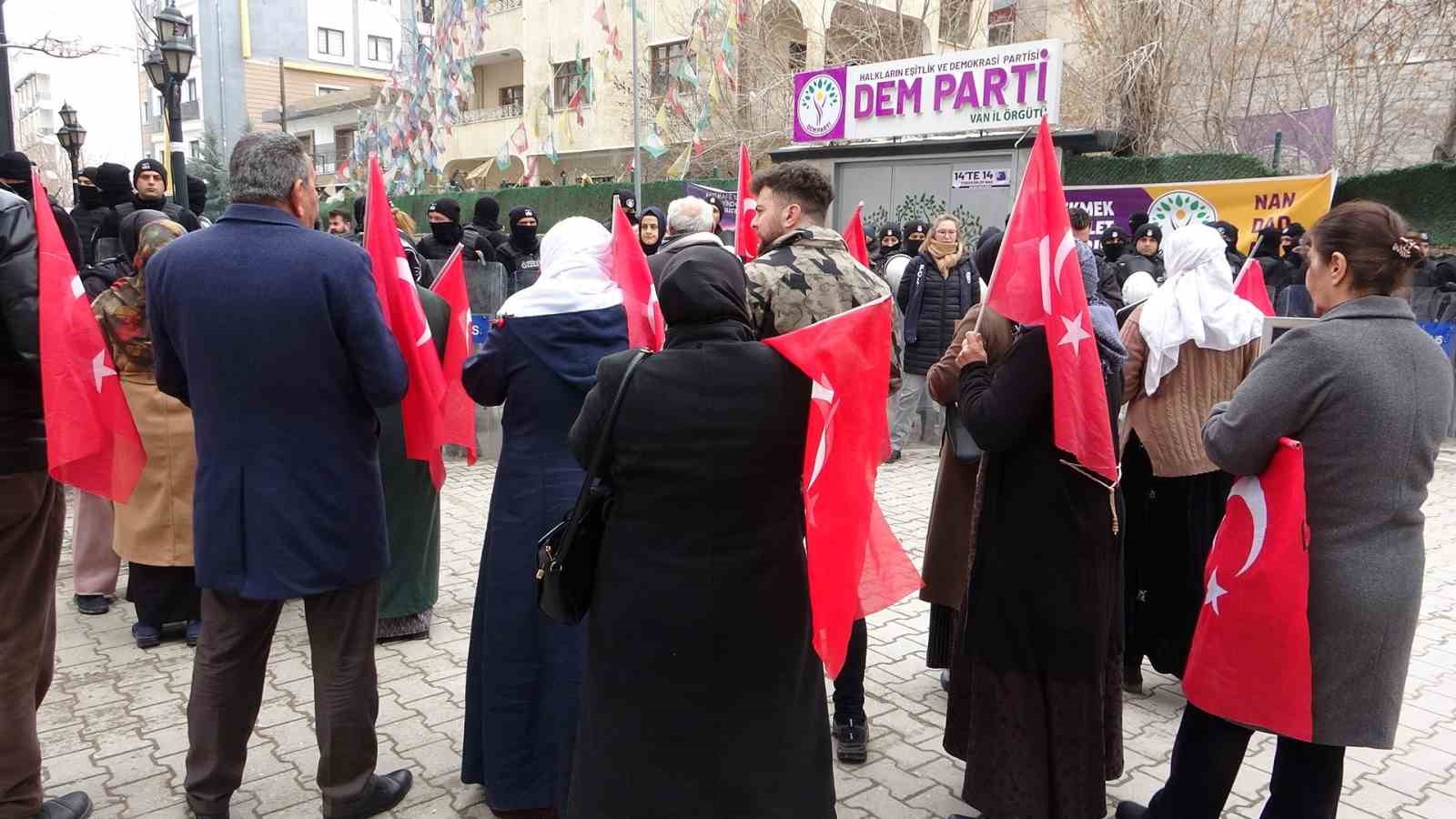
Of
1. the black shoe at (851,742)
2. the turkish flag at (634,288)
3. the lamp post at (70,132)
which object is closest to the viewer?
the turkish flag at (634,288)

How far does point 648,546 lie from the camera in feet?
7.75

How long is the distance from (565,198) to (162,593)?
61.1ft

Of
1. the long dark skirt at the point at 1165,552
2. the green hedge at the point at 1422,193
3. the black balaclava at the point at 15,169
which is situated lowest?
the long dark skirt at the point at 1165,552

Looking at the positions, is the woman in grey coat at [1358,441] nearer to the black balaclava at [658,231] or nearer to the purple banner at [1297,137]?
the black balaclava at [658,231]

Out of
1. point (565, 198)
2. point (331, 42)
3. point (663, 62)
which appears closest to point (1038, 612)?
point (565, 198)

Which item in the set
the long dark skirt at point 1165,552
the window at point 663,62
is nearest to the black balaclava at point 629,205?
the long dark skirt at point 1165,552

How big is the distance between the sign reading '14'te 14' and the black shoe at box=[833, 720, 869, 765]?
34.8 feet

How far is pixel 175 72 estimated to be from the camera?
12.3 meters

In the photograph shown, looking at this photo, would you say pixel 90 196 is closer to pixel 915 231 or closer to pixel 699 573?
pixel 915 231

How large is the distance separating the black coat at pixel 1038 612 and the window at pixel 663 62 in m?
26.6

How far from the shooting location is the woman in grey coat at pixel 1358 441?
2.54 metres

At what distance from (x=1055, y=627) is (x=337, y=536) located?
2.13m

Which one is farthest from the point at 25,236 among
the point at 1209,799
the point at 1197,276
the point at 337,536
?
the point at 1197,276

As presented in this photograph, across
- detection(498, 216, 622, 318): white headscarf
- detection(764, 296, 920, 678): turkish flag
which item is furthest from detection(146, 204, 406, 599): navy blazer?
detection(764, 296, 920, 678): turkish flag
